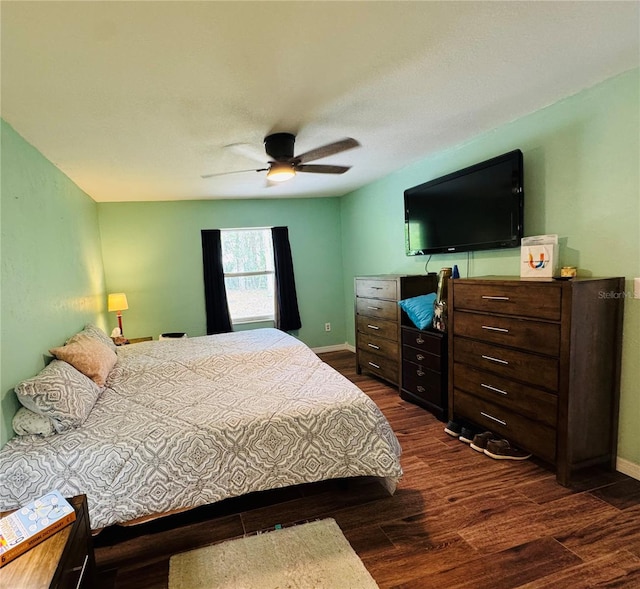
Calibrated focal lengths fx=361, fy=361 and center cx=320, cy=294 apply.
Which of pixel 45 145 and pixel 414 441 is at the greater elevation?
pixel 45 145

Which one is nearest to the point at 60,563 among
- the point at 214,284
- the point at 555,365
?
the point at 555,365

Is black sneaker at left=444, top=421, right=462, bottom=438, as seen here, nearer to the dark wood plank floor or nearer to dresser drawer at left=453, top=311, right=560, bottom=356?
the dark wood plank floor

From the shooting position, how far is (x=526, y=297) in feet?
7.13

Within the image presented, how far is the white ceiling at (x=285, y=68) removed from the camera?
1.38 metres

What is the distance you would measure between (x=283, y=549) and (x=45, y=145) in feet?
9.75

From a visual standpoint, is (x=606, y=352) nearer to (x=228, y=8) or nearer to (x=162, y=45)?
(x=228, y=8)

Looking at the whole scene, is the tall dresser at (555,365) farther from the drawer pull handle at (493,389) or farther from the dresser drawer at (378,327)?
the dresser drawer at (378,327)

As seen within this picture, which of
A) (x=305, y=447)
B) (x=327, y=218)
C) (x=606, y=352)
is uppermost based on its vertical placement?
(x=327, y=218)

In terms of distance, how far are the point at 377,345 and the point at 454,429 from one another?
1330mm

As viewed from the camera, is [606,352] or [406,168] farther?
[406,168]

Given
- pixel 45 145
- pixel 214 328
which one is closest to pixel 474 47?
pixel 45 145

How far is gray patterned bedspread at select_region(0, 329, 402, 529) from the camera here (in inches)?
64.2

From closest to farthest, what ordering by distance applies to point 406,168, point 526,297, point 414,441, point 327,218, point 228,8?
point 228,8
point 526,297
point 414,441
point 406,168
point 327,218

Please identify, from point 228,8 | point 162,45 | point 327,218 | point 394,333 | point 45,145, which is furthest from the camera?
point 327,218
